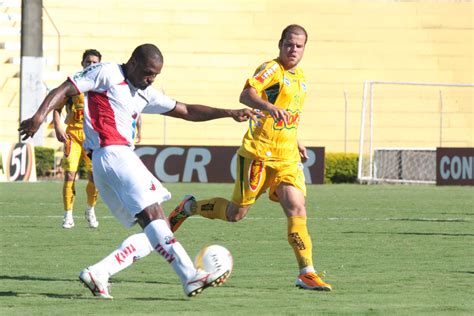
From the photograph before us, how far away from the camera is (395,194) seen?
26141mm

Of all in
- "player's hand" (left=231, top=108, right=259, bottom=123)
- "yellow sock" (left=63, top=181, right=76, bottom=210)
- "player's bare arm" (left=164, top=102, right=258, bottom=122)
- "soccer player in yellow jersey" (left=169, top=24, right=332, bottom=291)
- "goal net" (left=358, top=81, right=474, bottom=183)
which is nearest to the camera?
"player's hand" (left=231, top=108, right=259, bottom=123)

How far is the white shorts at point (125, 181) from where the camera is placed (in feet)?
27.1

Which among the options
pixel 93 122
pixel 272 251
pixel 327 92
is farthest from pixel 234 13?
pixel 93 122

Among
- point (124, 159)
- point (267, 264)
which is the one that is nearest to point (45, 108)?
point (124, 159)

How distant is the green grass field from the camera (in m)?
8.21

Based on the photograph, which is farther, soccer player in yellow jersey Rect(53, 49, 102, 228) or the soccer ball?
soccer player in yellow jersey Rect(53, 49, 102, 228)

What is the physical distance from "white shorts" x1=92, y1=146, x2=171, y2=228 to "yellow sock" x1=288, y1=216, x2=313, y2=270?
150cm

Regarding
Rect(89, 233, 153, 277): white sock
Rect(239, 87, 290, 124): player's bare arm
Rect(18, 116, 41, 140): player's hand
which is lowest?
Rect(89, 233, 153, 277): white sock

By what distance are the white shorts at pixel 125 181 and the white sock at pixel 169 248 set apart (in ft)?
0.56

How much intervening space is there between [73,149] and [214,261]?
25.9 ft

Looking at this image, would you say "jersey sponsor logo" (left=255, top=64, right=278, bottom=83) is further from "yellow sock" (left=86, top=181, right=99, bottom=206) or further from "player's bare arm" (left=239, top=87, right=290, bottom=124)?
"yellow sock" (left=86, top=181, right=99, bottom=206)

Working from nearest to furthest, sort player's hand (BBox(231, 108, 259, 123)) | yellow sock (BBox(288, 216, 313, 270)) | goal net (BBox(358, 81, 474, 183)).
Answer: player's hand (BBox(231, 108, 259, 123)), yellow sock (BBox(288, 216, 313, 270)), goal net (BBox(358, 81, 474, 183))

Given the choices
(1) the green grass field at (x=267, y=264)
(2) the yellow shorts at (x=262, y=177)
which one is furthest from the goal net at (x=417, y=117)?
(2) the yellow shorts at (x=262, y=177)

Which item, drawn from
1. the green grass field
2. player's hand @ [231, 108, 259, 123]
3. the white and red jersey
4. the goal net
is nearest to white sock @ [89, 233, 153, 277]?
the green grass field
